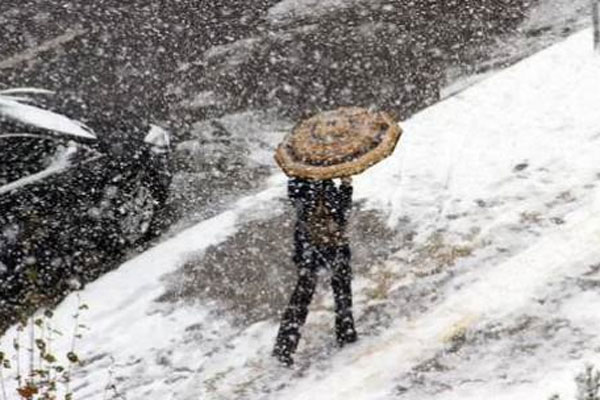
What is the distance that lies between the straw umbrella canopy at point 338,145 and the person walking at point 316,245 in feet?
0.51

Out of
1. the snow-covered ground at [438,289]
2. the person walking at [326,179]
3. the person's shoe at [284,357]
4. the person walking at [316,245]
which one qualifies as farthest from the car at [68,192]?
the person walking at [326,179]

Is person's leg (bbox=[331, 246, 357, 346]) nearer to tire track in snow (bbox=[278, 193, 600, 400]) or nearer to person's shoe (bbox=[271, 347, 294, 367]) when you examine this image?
tire track in snow (bbox=[278, 193, 600, 400])

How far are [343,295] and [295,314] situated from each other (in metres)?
0.35

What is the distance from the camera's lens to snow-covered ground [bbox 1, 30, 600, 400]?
6.30 m

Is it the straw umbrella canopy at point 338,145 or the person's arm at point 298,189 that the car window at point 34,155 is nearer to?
the straw umbrella canopy at point 338,145

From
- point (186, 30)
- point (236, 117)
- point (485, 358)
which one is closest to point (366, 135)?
point (485, 358)

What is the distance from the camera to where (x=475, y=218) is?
314 inches

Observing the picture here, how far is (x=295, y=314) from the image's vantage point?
6.50 meters

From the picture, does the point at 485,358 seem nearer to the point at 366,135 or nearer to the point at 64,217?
the point at 366,135

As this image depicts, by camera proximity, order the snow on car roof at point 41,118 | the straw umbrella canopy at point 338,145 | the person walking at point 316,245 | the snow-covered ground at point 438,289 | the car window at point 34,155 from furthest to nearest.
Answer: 1. the snow on car roof at point 41,118
2. the car window at point 34,155
3. the snow-covered ground at point 438,289
4. the person walking at point 316,245
5. the straw umbrella canopy at point 338,145

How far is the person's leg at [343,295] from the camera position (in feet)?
20.8

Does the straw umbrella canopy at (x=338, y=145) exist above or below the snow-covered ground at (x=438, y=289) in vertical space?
above

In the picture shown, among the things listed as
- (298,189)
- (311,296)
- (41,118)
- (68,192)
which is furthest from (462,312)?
(41,118)

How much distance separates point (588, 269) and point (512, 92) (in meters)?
3.33
